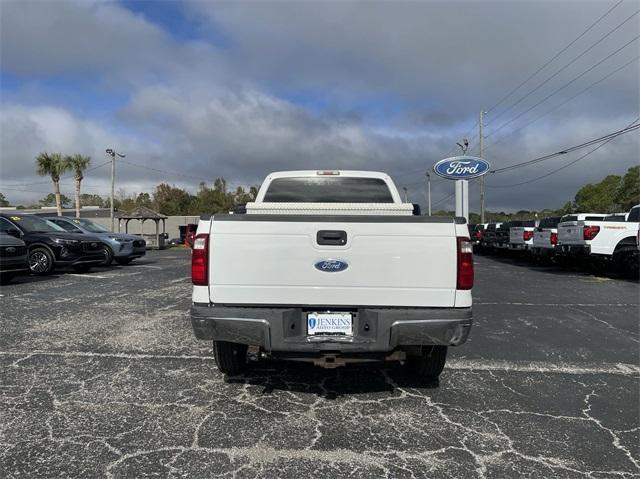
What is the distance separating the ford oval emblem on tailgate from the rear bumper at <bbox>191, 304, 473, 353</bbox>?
34 centimetres

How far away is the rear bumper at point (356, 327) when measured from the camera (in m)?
3.58

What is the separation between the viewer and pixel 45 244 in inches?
485

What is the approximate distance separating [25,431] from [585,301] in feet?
30.3

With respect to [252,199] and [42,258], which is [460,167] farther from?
[252,199]

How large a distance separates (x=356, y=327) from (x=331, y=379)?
1174mm

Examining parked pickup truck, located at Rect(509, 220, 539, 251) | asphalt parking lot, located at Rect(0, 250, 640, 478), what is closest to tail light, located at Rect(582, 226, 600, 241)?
parked pickup truck, located at Rect(509, 220, 539, 251)

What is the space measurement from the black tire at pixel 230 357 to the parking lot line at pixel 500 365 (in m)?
0.71

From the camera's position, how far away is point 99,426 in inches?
140

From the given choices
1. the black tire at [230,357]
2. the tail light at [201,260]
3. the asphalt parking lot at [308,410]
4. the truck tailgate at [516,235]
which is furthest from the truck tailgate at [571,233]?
the tail light at [201,260]

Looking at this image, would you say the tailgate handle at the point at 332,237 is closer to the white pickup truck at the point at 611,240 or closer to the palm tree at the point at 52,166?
the white pickup truck at the point at 611,240

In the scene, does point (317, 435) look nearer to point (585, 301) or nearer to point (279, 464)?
point (279, 464)

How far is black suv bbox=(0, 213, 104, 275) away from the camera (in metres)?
12.2

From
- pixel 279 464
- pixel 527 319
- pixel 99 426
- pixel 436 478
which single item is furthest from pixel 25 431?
pixel 527 319

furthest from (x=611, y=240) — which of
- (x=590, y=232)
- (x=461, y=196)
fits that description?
(x=461, y=196)
